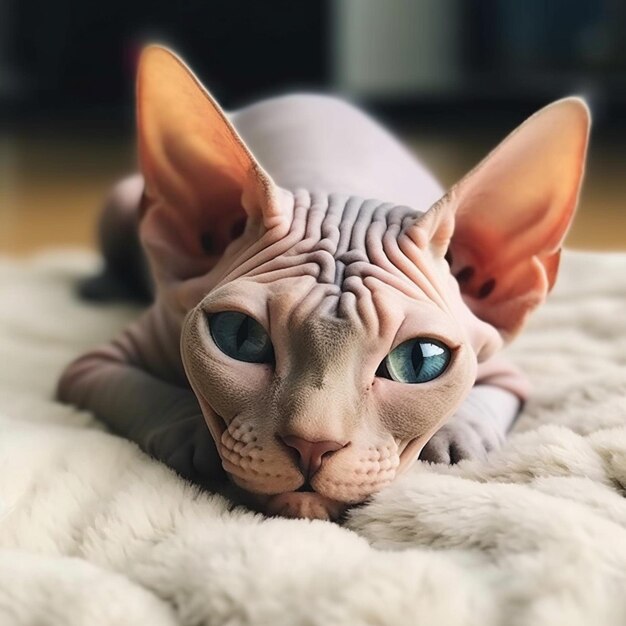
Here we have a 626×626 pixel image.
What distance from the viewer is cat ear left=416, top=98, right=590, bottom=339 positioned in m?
0.89

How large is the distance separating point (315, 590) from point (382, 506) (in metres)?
0.15

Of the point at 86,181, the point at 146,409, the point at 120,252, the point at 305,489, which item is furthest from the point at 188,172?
the point at 86,181

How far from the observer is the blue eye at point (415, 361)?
79 cm

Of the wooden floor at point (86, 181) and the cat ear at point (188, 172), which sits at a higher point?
the cat ear at point (188, 172)

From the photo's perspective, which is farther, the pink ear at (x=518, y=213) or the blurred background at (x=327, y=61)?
the blurred background at (x=327, y=61)

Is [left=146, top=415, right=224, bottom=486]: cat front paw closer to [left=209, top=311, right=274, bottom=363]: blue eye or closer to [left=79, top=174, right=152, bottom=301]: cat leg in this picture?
[left=209, top=311, right=274, bottom=363]: blue eye

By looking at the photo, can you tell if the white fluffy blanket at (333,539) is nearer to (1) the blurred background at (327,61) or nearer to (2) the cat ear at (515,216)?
(2) the cat ear at (515,216)

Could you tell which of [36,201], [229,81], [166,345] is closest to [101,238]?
[166,345]

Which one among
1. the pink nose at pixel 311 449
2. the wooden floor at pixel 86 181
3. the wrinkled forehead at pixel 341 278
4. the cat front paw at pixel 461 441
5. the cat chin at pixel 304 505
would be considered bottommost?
the wooden floor at pixel 86 181

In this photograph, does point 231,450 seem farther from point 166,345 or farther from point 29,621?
point 166,345

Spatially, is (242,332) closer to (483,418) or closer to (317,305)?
(317,305)

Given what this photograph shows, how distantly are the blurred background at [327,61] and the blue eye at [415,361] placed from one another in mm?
2855

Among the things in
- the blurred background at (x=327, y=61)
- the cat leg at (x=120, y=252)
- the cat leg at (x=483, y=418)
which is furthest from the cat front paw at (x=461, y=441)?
the blurred background at (x=327, y=61)

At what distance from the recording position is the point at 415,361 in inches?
31.4
